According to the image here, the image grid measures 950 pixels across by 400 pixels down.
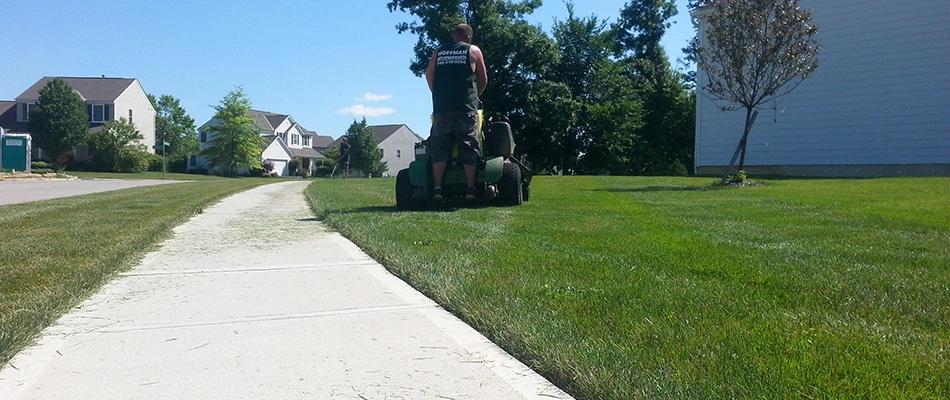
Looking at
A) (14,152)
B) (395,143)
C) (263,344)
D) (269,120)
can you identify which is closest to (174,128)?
(269,120)

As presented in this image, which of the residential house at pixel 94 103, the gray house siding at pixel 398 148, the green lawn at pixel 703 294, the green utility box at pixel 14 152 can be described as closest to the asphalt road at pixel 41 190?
the green lawn at pixel 703 294

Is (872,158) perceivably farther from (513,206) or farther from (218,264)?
(218,264)

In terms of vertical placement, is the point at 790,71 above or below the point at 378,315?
above

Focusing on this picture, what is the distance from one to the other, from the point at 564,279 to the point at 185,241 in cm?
474

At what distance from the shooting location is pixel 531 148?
40.9 m

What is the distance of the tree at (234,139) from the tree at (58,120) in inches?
385

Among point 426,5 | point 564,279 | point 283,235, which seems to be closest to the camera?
point 564,279

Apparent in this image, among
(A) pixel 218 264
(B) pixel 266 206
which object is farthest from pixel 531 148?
(A) pixel 218 264

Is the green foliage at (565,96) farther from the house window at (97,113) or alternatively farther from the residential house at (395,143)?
the residential house at (395,143)

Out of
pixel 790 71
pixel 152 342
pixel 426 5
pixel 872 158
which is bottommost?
pixel 152 342

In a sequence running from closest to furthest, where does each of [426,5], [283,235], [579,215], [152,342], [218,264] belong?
[152,342] < [218,264] < [283,235] < [579,215] < [426,5]

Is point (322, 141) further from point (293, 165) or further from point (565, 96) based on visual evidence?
point (565, 96)

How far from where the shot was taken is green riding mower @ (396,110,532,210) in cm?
1034

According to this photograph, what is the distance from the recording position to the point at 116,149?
178 feet
